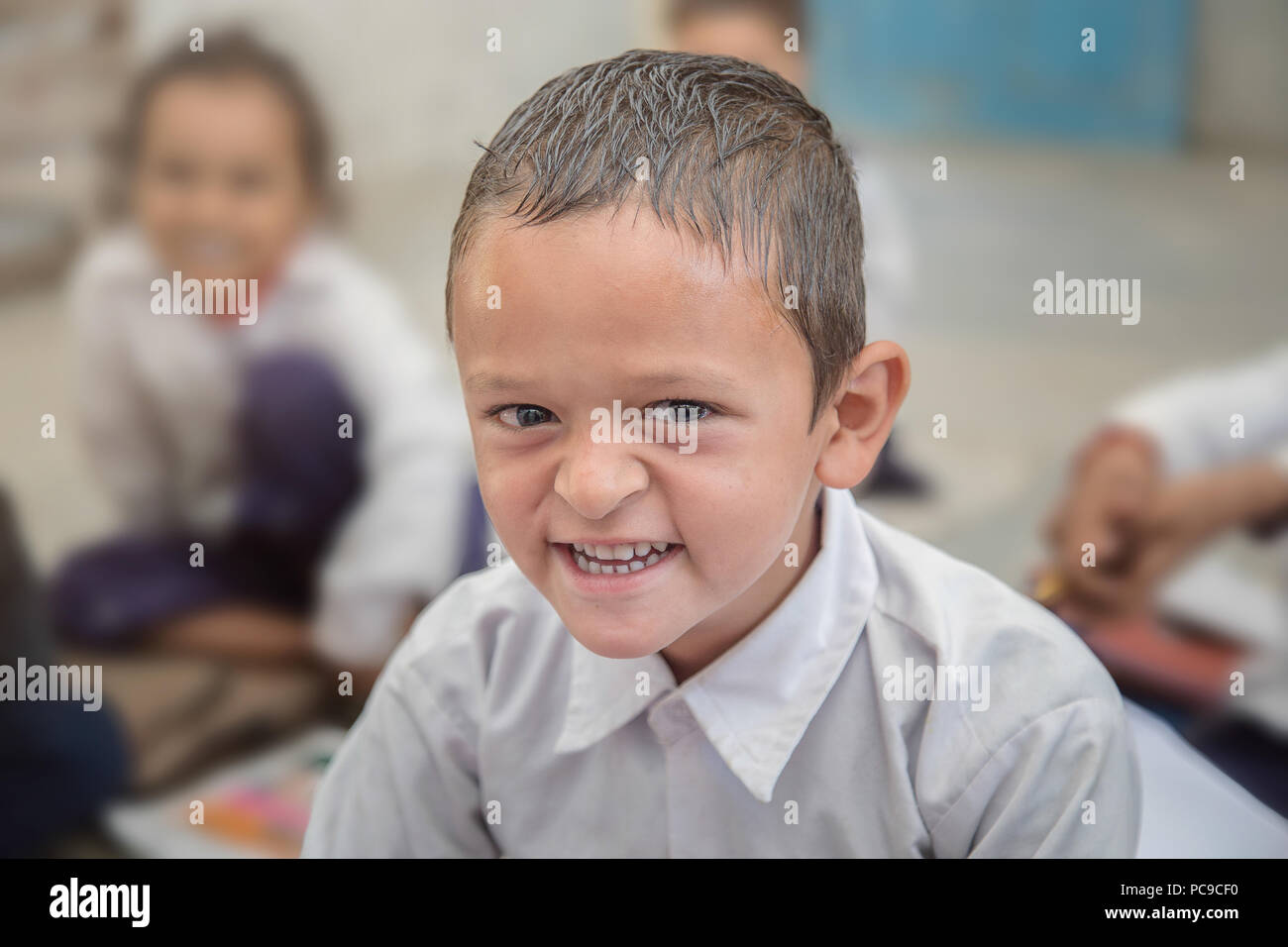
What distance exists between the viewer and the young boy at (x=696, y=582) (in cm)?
41

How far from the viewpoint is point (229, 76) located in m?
1.11

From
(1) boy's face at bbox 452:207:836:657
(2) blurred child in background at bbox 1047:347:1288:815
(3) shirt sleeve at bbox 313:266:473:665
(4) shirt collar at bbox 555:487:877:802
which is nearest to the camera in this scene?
(1) boy's face at bbox 452:207:836:657

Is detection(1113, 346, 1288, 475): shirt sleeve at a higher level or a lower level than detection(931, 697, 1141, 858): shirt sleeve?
higher

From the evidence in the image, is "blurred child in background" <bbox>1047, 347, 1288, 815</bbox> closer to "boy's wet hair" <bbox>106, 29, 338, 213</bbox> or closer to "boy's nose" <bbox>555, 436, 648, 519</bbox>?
"boy's nose" <bbox>555, 436, 648, 519</bbox>

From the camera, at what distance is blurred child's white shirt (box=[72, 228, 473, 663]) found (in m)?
1.11

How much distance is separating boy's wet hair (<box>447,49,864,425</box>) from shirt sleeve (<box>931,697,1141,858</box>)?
0.16 metres

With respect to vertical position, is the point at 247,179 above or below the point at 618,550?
above

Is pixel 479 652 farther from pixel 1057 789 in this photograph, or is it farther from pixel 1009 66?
pixel 1009 66

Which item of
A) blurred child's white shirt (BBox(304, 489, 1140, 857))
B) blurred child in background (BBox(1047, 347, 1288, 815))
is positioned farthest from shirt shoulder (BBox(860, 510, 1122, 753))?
blurred child in background (BBox(1047, 347, 1288, 815))

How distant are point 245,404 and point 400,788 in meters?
0.70

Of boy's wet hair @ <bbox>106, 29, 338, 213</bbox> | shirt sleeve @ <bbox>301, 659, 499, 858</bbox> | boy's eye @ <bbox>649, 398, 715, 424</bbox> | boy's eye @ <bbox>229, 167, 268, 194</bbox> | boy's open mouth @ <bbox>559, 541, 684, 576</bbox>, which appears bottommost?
shirt sleeve @ <bbox>301, 659, 499, 858</bbox>

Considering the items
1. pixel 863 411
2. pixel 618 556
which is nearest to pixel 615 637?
pixel 618 556

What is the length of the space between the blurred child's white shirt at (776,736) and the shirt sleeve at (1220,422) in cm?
48
